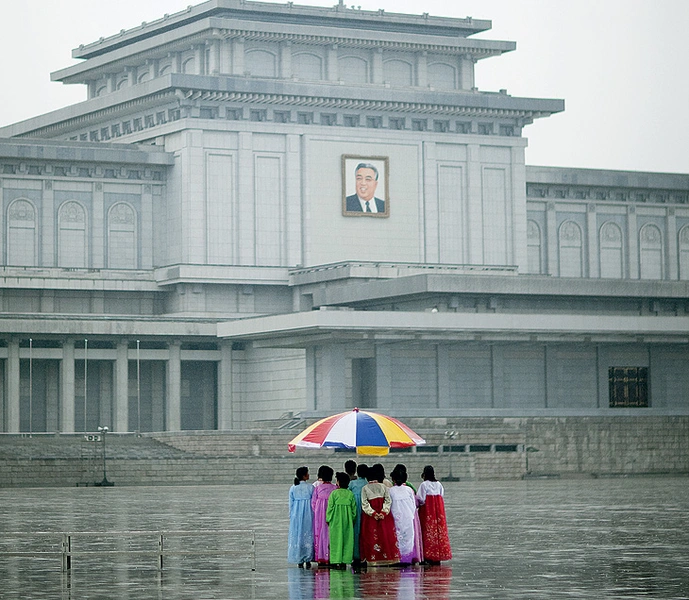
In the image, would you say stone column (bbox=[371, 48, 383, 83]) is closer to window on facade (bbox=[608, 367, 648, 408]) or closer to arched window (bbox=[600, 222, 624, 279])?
arched window (bbox=[600, 222, 624, 279])

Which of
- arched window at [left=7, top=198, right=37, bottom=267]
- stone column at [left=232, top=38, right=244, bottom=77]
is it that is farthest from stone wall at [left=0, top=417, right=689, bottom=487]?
stone column at [left=232, top=38, right=244, bottom=77]

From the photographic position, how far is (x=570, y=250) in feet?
304

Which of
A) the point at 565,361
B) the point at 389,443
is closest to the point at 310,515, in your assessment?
the point at 389,443

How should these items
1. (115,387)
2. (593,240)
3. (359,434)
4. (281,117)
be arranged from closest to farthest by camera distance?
(359,434) < (115,387) < (281,117) < (593,240)

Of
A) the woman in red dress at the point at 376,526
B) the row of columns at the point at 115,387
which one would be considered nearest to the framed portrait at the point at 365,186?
the row of columns at the point at 115,387

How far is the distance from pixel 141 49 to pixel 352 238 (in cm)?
1427

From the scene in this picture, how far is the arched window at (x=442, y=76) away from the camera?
87875mm

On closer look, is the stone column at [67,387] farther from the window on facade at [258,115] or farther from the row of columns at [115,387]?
the window on facade at [258,115]

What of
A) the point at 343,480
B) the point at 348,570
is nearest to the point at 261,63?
the point at 343,480

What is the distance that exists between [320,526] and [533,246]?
68.4 m

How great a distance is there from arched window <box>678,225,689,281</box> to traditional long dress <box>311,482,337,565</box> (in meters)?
74.1

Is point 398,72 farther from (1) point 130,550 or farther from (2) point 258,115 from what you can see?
(1) point 130,550

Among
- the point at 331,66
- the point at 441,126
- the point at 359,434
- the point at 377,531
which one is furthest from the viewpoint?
the point at 441,126

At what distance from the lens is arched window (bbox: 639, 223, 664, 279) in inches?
3713
